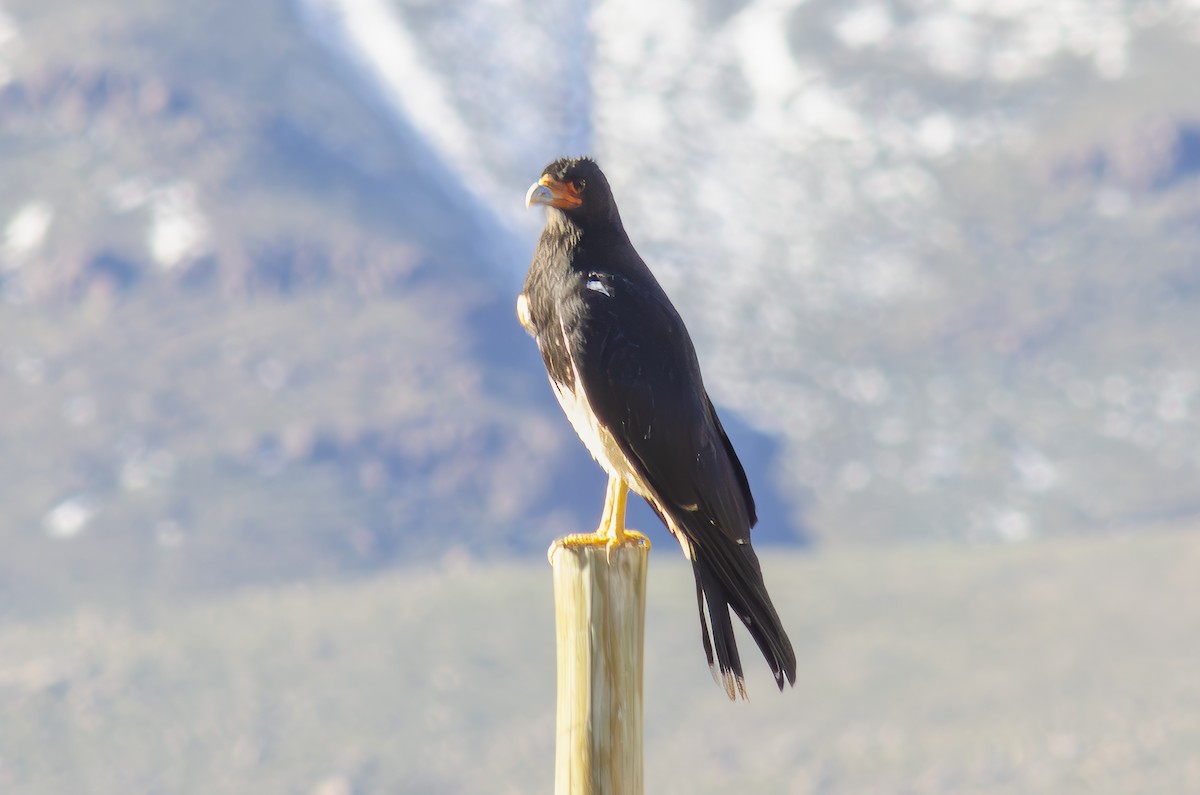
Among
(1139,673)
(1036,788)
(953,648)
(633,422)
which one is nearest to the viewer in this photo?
(633,422)

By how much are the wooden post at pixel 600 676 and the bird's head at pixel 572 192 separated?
266cm

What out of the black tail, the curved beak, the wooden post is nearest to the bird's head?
the curved beak

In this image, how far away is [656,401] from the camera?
35.1ft

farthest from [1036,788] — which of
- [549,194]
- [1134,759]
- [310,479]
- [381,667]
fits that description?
[549,194]

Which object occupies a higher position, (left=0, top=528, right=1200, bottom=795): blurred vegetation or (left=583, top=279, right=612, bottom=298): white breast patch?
(left=0, top=528, right=1200, bottom=795): blurred vegetation

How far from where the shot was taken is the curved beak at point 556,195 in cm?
1127

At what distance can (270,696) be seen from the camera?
15725 cm

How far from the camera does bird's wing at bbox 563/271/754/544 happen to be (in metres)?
10.5

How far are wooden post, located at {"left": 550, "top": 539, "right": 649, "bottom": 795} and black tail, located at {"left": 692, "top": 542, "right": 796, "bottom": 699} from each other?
73 cm

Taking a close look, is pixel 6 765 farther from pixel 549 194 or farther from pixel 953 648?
pixel 549 194

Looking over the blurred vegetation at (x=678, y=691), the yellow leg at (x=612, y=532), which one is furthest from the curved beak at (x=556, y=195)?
the blurred vegetation at (x=678, y=691)

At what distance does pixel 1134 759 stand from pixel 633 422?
5194 inches

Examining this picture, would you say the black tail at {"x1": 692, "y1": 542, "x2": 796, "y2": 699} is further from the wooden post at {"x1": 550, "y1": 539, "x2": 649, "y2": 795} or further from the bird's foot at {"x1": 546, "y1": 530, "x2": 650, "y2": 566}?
the wooden post at {"x1": 550, "y1": 539, "x2": 649, "y2": 795}

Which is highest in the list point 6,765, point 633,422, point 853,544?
point 853,544
